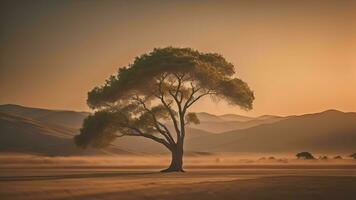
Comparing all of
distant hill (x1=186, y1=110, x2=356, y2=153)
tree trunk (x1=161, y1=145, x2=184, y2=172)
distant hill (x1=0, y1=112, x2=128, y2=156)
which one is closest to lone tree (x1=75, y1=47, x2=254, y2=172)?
tree trunk (x1=161, y1=145, x2=184, y2=172)

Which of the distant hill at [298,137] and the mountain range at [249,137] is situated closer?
the mountain range at [249,137]

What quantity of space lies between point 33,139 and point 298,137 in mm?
75169

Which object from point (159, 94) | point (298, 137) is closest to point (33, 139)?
point (298, 137)

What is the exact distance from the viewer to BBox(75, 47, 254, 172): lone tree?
4322cm

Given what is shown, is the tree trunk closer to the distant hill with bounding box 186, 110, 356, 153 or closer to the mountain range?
the mountain range

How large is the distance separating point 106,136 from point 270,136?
13420 cm

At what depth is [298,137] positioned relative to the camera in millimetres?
164500

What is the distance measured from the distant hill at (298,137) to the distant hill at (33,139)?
48836 mm

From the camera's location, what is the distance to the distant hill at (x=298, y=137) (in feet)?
490

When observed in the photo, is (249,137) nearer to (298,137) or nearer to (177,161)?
(298,137)

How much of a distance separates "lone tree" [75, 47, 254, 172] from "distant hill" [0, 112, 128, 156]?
67849 millimetres

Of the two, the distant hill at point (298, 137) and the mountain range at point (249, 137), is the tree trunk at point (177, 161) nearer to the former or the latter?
the mountain range at point (249, 137)

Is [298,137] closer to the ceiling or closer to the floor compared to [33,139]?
closer to the ceiling

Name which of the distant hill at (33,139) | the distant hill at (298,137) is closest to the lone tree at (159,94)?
the distant hill at (33,139)
